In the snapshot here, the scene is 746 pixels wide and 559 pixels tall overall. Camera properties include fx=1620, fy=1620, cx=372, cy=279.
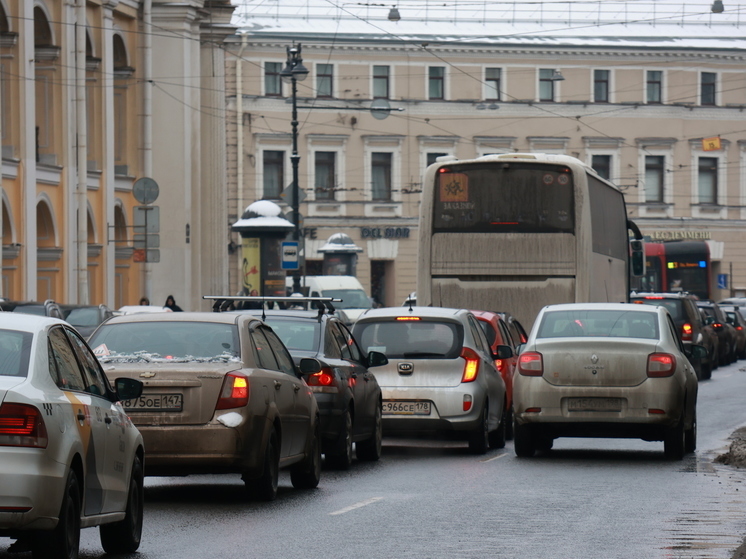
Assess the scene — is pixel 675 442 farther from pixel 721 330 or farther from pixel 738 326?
pixel 738 326

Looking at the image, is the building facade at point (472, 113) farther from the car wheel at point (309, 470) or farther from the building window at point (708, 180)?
the car wheel at point (309, 470)

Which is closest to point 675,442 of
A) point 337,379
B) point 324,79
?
point 337,379

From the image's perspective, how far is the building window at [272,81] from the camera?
67.7m

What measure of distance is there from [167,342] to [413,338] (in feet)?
18.4

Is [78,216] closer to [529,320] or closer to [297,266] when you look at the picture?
[297,266]

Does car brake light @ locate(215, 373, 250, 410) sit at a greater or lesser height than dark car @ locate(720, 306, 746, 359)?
greater

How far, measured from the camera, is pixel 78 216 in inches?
1517

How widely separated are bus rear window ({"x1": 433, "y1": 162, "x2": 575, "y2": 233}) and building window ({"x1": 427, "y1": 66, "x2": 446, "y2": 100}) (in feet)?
147

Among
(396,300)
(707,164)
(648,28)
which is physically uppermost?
(648,28)

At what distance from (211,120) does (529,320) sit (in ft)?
85.3

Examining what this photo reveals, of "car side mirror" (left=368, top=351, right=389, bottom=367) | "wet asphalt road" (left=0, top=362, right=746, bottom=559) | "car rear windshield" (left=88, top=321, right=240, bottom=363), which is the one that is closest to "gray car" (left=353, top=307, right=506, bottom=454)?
"wet asphalt road" (left=0, top=362, right=746, bottom=559)

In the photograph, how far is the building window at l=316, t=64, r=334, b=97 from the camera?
68250mm

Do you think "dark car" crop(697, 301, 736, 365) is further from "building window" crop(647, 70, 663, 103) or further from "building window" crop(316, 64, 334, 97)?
"building window" crop(647, 70, 663, 103)

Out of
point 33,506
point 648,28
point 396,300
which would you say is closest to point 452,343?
point 33,506
